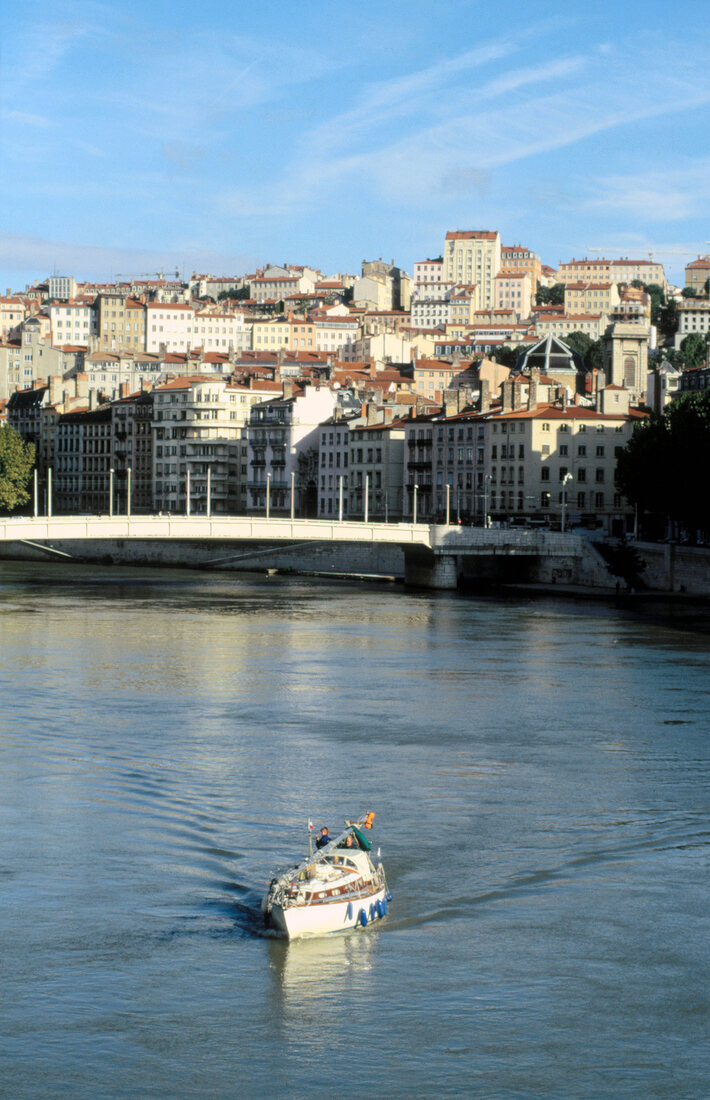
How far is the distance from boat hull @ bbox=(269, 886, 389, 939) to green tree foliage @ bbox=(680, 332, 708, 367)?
132 meters

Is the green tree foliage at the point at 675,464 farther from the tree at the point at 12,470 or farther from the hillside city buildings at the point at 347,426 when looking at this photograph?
the tree at the point at 12,470

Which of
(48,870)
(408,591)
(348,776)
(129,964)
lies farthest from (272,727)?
(408,591)

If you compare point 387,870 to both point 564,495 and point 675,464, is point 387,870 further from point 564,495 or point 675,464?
point 564,495

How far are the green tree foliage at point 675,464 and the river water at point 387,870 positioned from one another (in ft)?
78.6

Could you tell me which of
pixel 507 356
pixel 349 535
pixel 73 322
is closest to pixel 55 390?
pixel 507 356

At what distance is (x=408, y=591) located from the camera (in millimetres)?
78625

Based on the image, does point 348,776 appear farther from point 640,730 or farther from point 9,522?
point 9,522

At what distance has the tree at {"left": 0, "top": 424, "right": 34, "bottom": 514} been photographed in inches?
4355

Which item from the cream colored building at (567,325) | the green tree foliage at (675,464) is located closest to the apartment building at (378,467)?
the green tree foliage at (675,464)

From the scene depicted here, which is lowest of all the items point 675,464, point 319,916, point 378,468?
point 319,916

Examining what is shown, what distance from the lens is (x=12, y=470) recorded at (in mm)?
111562

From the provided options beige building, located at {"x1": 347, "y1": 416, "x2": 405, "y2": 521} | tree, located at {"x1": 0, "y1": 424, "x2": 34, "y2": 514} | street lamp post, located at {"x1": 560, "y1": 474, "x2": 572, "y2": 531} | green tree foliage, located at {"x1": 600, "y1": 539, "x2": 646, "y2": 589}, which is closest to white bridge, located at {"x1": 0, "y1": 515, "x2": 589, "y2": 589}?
street lamp post, located at {"x1": 560, "y1": 474, "x2": 572, "y2": 531}

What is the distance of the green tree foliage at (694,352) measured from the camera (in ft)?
497

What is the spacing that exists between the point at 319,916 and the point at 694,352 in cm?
13739
